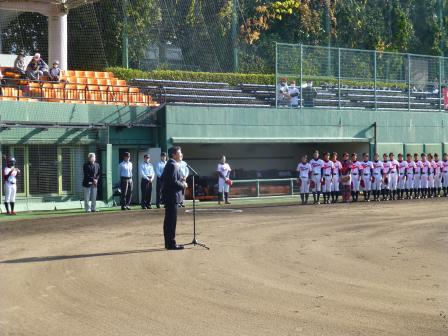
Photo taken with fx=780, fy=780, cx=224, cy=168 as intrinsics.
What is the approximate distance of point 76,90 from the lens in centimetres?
2748

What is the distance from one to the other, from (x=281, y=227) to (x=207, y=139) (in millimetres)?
11797

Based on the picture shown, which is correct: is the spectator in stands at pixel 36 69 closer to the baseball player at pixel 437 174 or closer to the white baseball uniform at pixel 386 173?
the white baseball uniform at pixel 386 173

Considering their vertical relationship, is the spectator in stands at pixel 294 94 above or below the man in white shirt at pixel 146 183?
above

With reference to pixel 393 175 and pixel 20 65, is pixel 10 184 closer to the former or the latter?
pixel 20 65

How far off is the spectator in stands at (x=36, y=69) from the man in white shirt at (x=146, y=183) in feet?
17.4

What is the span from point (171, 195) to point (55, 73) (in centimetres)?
1533

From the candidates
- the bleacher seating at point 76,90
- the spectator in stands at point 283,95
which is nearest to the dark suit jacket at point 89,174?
the bleacher seating at point 76,90

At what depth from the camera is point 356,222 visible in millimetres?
19594

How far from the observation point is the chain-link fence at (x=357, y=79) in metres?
32.9

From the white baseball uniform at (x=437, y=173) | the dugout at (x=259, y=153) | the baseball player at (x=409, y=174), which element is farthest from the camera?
the dugout at (x=259, y=153)

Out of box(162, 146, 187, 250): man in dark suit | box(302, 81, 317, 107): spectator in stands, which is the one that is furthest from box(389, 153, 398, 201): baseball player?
box(162, 146, 187, 250): man in dark suit

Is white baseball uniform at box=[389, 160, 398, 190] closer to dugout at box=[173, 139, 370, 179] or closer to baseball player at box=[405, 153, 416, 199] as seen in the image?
baseball player at box=[405, 153, 416, 199]

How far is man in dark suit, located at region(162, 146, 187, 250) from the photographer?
46.5 ft

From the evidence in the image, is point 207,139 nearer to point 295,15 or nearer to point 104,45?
point 104,45
